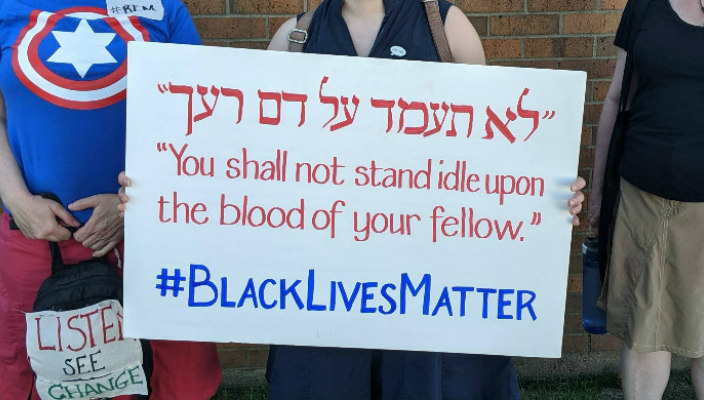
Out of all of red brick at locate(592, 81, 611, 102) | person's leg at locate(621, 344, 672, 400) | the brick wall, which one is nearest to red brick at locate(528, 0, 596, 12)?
the brick wall

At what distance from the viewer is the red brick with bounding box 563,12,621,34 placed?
3041mm

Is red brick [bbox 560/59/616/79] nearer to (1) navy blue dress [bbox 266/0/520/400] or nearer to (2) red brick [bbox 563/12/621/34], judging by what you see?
(2) red brick [bbox 563/12/621/34]

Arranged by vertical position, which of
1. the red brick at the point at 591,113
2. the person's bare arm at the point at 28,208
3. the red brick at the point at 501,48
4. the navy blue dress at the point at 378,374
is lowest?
the navy blue dress at the point at 378,374

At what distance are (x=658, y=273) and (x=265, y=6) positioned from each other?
1795mm

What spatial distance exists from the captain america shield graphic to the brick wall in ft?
2.96

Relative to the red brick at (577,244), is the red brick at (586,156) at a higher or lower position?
higher

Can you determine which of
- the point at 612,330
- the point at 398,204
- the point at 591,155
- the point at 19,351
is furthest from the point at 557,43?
the point at 19,351

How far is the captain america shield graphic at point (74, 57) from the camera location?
6.70 feet

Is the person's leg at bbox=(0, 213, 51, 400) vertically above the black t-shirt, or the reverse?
the black t-shirt

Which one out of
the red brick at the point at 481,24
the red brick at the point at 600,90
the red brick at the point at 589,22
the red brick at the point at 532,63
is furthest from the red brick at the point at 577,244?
the red brick at the point at 481,24

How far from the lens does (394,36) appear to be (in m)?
2.09

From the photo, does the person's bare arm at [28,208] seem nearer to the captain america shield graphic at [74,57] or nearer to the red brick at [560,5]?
the captain america shield graphic at [74,57]

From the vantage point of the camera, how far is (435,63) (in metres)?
1.95

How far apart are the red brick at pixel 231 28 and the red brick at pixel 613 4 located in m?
1.42
